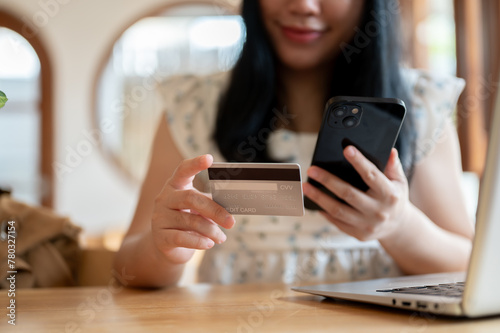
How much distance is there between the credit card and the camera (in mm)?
544

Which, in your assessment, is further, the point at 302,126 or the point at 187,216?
the point at 302,126

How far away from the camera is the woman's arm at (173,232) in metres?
0.60

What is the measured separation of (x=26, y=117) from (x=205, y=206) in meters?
3.99

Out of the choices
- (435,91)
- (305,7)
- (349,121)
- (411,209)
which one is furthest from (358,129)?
(435,91)

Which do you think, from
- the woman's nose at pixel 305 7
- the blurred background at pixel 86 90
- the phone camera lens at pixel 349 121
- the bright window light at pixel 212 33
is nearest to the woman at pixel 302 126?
the woman's nose at pixel 305 7

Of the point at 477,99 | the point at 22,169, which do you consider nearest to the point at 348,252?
the point at 477,99

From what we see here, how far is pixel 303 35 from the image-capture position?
101 cm

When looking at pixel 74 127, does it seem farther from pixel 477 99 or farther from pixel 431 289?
pixel 431 289

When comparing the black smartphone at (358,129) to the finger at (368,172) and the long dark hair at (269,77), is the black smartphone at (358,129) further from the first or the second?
the long dark hair at (269,77)

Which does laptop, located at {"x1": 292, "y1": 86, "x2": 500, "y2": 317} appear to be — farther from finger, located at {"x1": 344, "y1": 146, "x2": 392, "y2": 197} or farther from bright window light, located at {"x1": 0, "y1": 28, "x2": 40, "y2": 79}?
bright window light, located at {"x1": 0, "y1": 28, "x2": 40, "y2": 79}

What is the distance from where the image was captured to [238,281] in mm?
1056

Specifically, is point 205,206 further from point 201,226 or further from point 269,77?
point 269,77

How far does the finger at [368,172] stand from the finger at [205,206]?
0.48ft

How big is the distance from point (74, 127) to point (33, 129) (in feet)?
0.99
